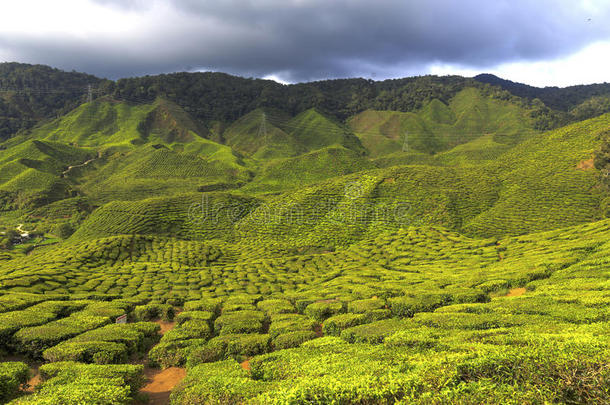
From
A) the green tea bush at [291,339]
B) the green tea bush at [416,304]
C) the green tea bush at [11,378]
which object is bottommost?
the green tea bush at [291,339]

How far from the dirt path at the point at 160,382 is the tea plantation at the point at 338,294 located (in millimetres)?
349

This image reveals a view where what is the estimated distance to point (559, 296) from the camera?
17016 millimetres

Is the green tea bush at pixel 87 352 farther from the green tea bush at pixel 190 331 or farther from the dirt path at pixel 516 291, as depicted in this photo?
the dirt path at pixel 516 291

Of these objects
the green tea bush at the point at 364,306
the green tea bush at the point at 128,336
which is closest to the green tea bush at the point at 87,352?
the green tea bush at the point at 128,336

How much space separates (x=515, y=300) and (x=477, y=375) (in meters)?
13.6

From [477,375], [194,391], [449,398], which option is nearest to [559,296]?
[477,375]

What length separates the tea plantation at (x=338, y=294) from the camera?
8.68 m

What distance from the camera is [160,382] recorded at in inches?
578

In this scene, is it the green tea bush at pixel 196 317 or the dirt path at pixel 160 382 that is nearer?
the dirt path at pixel 160 382

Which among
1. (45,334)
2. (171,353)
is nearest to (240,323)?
(171,353)

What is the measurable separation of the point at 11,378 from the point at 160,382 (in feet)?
19.9

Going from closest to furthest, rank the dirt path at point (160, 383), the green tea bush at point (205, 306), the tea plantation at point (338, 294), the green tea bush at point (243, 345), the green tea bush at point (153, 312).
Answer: the tea plantation at point (338, 294) < the dirt path at point (160, 383) < the green tea bush at point (243, 345) < the green tea bush at point (153, 312) < the green tea bush at point (205, 306)

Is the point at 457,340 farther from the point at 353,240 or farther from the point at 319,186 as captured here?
the point at 319,186

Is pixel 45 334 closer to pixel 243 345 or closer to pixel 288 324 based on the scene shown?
pixel 243 345
